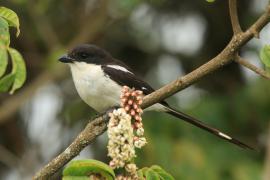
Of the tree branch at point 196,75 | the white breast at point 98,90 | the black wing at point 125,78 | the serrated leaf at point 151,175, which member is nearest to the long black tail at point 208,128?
the black wing at point 125,78

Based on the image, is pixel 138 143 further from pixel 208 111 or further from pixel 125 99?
pixel 208 111

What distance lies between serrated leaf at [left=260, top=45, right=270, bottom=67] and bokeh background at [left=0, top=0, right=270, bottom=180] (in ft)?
11.4

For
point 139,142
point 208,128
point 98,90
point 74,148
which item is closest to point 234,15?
point 139,142

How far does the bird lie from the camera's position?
4.66 metres

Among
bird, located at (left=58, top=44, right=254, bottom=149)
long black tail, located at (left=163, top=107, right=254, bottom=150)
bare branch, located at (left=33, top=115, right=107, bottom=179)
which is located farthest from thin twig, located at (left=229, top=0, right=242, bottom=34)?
bird, located at (left=58, top=44, right=254, bottom=149)

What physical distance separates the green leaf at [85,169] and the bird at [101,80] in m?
2.08

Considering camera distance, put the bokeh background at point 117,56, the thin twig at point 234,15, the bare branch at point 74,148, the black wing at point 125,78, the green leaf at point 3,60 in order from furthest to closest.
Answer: the bokeh background at point 117,56 < the black wing at point 125,78 < the bare branch at point 74,148 < the thin twig at point 234,15 < the green leaf at point 3,60

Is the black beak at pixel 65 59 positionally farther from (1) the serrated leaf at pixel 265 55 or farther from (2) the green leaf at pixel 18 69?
(1) the serrated leaf at pixel 265 55

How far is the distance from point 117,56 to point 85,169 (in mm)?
5355

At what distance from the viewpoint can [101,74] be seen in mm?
4801

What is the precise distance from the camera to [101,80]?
15.5 feet

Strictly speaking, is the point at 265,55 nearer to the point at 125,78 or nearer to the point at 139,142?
the point at 139,142

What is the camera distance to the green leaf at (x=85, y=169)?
91.9 inches

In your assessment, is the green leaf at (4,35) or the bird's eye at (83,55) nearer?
the green leaf at (4,35)
